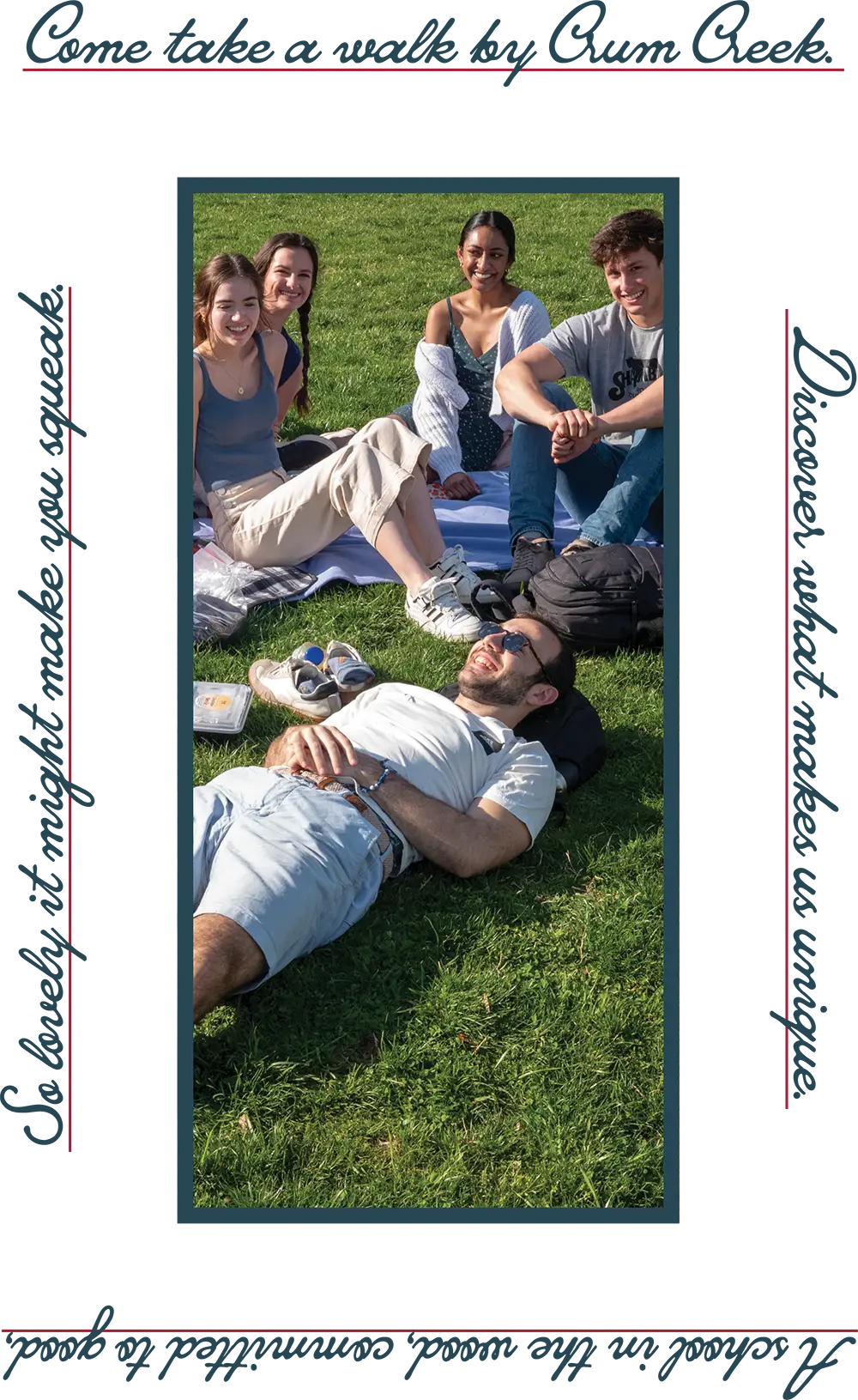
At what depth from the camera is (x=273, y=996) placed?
3.69 m

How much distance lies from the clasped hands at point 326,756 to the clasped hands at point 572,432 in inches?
74.2

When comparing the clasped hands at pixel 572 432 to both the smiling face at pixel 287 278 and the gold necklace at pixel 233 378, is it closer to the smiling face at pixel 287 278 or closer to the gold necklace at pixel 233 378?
the gold necklace at pixel 233 378

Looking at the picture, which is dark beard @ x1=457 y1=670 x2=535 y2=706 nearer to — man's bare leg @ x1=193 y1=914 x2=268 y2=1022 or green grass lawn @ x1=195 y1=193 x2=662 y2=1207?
green grass lawn @ x1=195 y1=193 x2=662 y2=1207

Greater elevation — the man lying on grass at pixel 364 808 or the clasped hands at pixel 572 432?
the clasped hands at pixel 572 432

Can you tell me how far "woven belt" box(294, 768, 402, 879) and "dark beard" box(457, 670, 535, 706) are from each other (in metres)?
0.67

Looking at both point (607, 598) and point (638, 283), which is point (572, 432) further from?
point (638, 283)

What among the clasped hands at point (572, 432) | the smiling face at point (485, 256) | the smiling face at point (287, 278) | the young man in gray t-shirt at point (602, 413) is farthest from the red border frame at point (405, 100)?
the smiling face at point (485, 256)

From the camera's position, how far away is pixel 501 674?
457 centimetres

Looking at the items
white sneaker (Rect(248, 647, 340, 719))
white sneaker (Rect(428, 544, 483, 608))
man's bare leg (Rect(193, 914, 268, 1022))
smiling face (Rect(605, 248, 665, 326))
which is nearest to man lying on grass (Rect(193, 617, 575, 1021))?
man's bare leg (Rect(193, 914, 268, 1022))

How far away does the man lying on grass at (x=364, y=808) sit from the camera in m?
3.59

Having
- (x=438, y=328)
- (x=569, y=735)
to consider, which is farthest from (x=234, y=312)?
(x=569, y=735)

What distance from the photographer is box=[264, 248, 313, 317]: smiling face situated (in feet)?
22.1

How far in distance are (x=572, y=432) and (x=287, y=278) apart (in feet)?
6.32

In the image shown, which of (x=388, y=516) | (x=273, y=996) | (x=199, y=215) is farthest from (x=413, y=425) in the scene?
(x=199, y=215)
